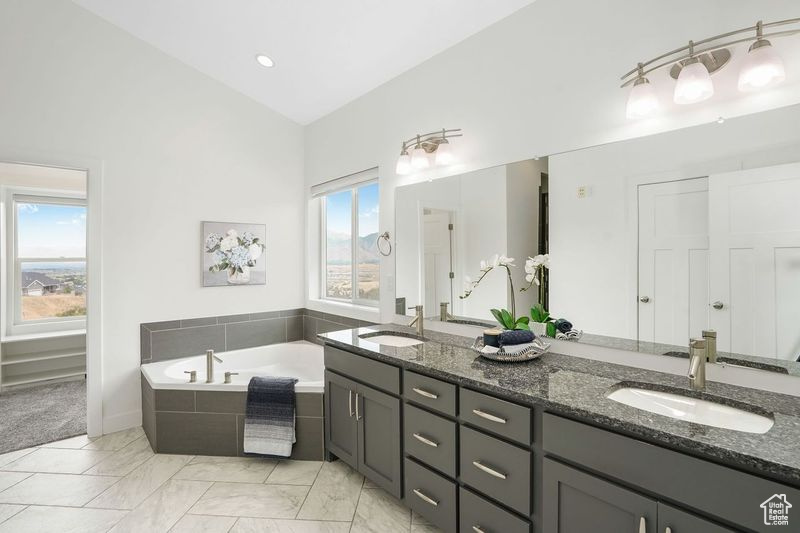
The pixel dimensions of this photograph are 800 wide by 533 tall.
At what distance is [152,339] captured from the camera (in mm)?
3369

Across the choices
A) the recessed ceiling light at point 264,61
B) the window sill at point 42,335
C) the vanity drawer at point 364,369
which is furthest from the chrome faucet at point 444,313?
the window sill at point 42,335

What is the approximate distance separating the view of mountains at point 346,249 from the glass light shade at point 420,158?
0.99 metres

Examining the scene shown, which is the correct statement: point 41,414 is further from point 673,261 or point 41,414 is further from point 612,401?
point 673,261

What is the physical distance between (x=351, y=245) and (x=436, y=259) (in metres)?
1.40

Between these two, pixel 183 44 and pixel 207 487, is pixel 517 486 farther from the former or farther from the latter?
pixel 183 44

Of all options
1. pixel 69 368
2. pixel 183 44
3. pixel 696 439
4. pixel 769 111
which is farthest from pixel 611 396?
pixel 69 368

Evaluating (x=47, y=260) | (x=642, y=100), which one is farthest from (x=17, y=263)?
(x=642, y=100)

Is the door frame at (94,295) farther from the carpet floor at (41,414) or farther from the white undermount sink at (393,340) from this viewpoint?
the white undermount sink at (393,340)

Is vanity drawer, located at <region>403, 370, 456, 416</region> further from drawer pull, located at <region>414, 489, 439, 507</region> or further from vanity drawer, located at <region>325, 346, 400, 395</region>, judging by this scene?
drawer pull, located at <region>414, 489, 439, 507</region>

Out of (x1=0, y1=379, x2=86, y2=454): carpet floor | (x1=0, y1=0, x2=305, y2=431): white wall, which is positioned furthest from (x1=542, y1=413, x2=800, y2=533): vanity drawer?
(x1=0, y1=379, x2=86, y2=454): carpet floor

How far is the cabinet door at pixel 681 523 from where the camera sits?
3.42ft

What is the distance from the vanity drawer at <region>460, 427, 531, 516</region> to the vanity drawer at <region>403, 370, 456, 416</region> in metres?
0.13

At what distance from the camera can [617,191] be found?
1.86 meters

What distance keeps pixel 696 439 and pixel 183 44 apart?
3971 millimetres
